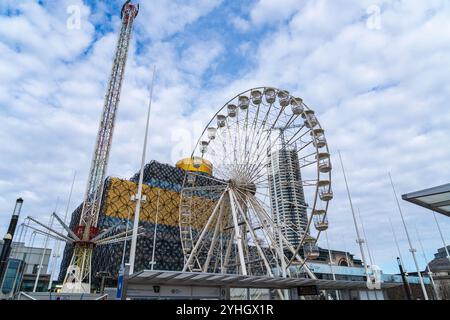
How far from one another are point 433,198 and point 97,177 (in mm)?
54759

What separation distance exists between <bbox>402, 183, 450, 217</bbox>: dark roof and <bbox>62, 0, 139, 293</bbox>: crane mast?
44.1 meters

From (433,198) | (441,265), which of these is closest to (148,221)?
(433,198)

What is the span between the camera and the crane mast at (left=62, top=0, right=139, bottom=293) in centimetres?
4478

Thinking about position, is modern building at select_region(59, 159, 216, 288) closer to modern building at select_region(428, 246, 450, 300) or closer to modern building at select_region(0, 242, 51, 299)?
modern building at select_region(0, 242, 51, 299)

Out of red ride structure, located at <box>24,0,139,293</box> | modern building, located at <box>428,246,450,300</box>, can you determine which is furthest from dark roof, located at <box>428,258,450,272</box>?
red ride structure, located at <box>24,0,139,293</box>

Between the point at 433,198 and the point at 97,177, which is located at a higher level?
the point at 97,177

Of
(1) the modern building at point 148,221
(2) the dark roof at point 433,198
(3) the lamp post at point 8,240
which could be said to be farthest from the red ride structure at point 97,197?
(2) the dark roof at point 433,198

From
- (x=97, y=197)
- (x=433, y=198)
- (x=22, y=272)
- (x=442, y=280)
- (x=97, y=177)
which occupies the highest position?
(x=97, y=177)

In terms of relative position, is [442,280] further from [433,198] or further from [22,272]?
[22,272]

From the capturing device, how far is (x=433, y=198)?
10750 millimetres

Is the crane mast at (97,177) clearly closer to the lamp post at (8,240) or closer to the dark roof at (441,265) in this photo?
the lamp post at (8,240)

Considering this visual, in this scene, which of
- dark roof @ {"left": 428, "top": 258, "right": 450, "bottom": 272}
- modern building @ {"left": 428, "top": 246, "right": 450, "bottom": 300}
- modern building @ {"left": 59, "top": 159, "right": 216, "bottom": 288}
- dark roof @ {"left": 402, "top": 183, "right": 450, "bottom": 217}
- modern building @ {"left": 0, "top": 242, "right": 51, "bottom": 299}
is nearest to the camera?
dark roof @ {"left": 402, "top": 183, "right": 450, "bottom": 217}

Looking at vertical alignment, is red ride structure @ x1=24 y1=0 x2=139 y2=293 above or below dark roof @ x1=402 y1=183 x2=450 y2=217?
above
